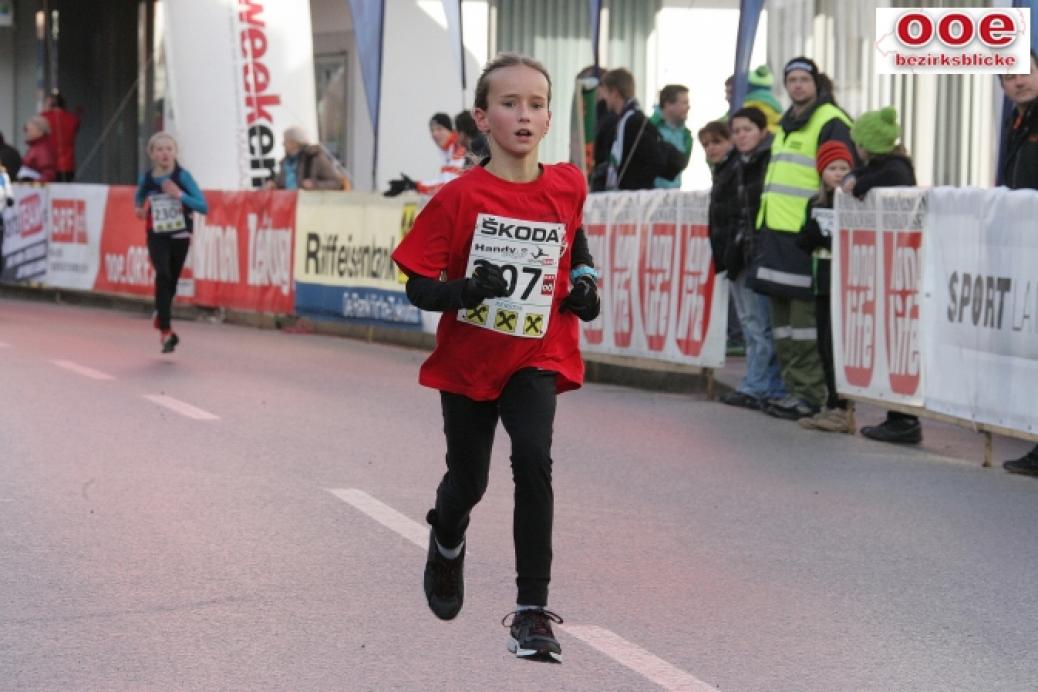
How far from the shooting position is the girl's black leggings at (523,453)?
5871mm

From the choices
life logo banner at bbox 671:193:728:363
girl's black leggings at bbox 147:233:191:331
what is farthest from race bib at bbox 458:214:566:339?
girl's black leggings at bbox 147:233:191:331

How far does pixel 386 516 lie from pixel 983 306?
3.97 meters

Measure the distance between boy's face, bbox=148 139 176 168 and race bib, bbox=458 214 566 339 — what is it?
11664 millimetres

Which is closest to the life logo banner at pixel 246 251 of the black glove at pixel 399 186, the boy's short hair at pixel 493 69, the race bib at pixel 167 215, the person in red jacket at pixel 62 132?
the black glove at pixel 399 186

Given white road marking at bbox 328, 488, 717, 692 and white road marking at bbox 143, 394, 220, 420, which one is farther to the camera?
white road marking at bbox 143, 394, 220, 420

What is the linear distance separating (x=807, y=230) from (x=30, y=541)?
6112 mm

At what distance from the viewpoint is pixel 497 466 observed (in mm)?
10992

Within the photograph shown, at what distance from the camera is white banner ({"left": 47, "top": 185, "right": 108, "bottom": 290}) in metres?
25.8

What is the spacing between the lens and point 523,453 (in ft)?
19.3

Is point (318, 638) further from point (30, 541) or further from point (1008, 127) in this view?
point (1008, 127)

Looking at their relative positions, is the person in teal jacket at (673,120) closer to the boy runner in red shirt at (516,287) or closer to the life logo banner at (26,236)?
the boy runner in red shirt at (516,287)

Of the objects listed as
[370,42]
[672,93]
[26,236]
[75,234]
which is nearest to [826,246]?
[672,93]

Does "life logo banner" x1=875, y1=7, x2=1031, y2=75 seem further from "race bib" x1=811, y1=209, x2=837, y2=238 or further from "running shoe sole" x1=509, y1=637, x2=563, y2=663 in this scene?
"running shoe sole" x1=509, y1=637, x2=563, y2=663

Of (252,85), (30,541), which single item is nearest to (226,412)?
(30,541)
